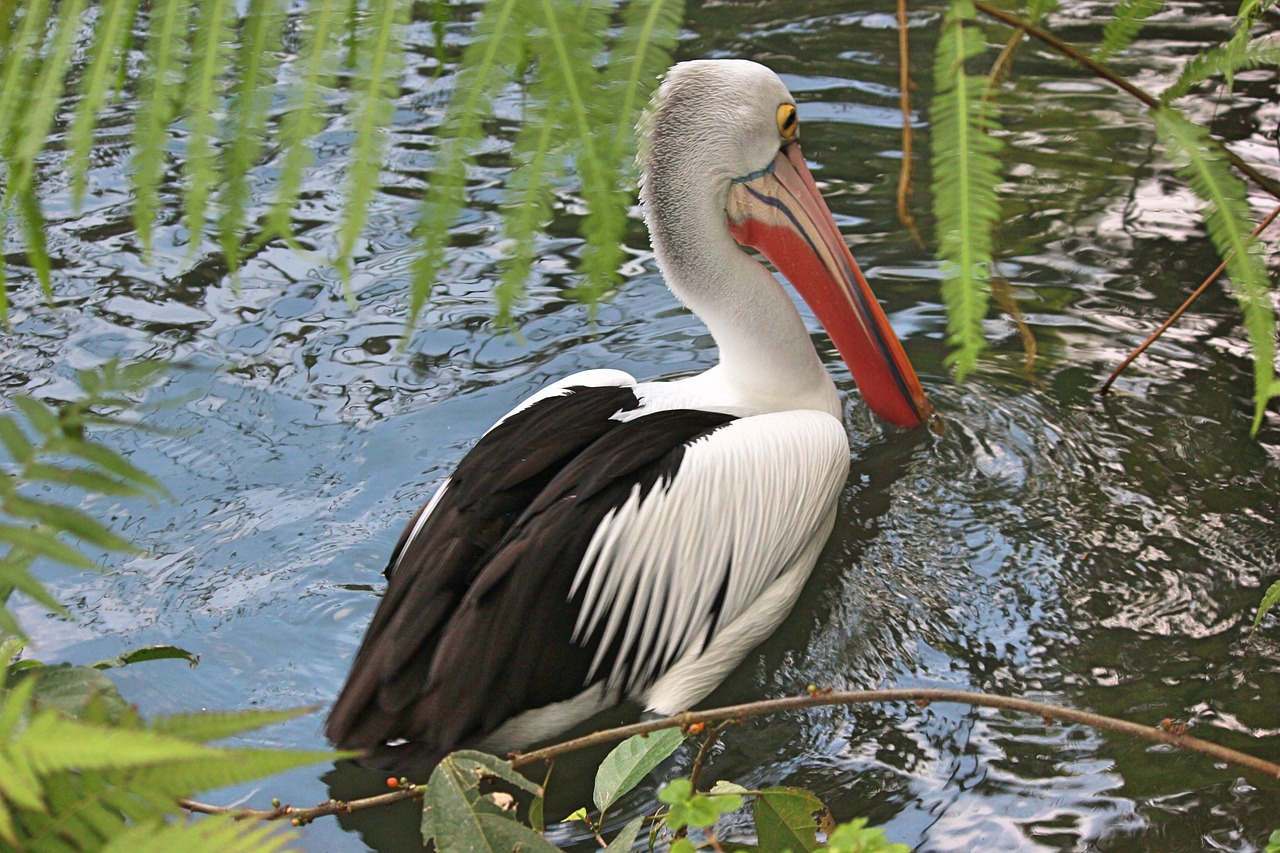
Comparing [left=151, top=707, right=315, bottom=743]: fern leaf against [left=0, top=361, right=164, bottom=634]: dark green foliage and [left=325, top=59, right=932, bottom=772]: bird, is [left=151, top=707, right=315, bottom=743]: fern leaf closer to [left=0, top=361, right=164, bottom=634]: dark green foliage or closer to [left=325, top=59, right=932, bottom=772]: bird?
[left=0, top=361, right=164, bottom=634]: dark green foliage

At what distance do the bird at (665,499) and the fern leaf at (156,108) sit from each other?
4.85 ft

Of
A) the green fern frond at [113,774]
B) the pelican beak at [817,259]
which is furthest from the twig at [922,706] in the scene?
the pelican beak at [817,259]

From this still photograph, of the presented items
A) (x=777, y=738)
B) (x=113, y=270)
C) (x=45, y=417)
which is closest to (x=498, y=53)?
(x=45, y=417)

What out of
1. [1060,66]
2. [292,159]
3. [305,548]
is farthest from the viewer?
[1060,66]

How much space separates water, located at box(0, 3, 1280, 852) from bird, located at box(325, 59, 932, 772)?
0.27 metres

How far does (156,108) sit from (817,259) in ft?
8.61

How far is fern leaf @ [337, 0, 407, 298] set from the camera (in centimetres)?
123

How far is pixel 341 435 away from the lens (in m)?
4.14

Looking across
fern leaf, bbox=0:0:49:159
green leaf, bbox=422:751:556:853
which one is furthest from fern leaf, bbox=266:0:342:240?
green leaf, bbox=422:751:556:853

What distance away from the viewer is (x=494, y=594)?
2746 mm

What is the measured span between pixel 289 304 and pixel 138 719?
3927mm

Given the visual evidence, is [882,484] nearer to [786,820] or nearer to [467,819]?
[786,820]

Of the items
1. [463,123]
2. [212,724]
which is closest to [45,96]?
[463,123]

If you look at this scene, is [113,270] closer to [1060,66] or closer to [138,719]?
[138,719]
